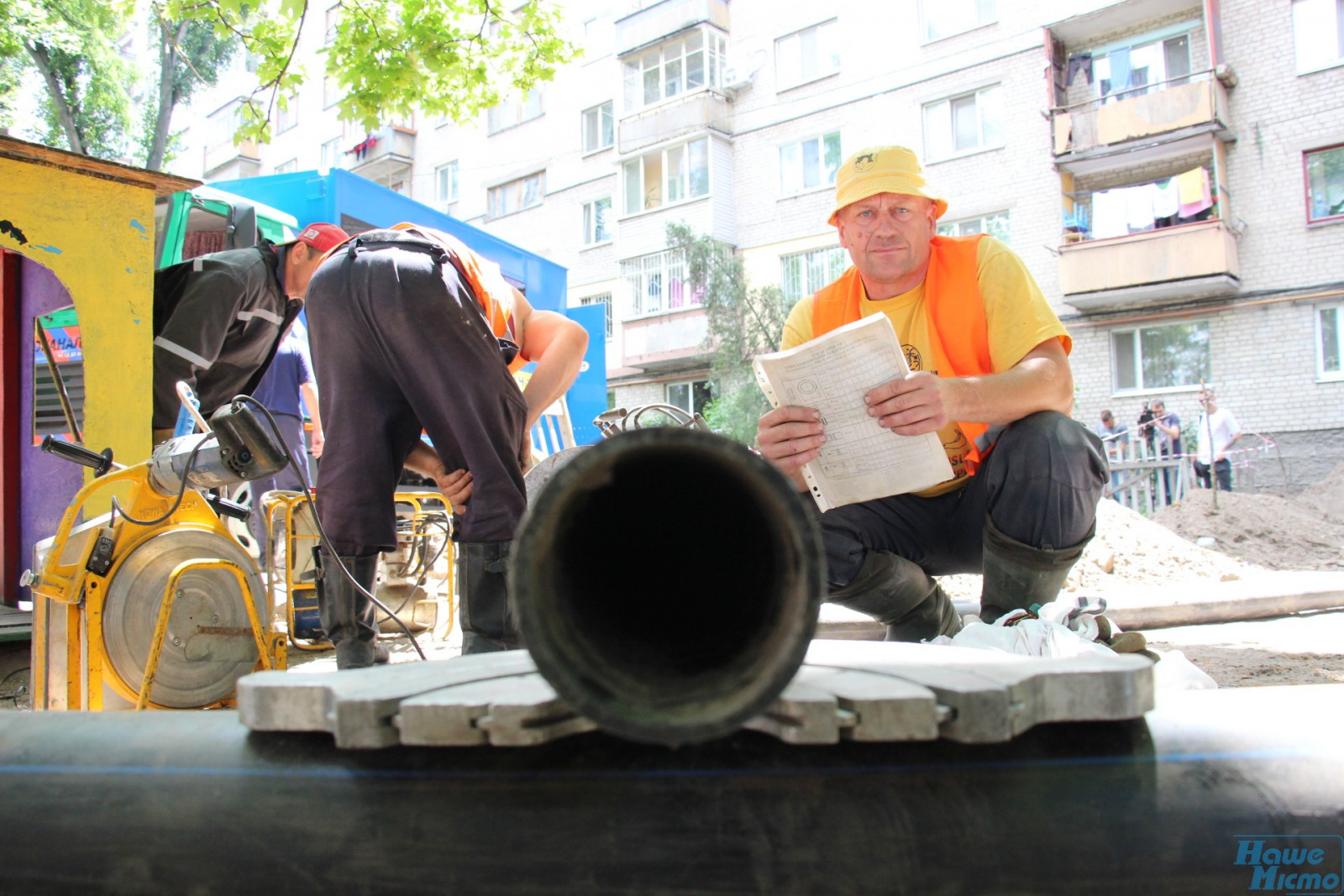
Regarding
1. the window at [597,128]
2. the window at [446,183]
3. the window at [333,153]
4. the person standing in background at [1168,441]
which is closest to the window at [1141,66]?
the person standing in background at [1168,441]

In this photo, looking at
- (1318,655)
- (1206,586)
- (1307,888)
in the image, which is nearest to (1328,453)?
(1206,586)

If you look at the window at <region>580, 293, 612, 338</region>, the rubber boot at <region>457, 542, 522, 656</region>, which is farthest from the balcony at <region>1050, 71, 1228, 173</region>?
the rubber boot at <region>457, 542, 522, 656</region>

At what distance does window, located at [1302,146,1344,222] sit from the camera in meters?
16.4

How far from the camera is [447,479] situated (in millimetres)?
2508

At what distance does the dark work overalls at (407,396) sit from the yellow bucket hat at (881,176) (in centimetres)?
114

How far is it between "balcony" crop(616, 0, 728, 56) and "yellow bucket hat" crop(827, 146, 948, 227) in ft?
77.3

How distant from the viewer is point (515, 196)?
28.7 meters

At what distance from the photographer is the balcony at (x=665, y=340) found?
2322 centimetres

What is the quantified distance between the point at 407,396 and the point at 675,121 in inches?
926

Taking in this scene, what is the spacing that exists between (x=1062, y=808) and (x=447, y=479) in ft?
6.16

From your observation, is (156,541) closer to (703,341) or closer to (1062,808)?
(1062,808)

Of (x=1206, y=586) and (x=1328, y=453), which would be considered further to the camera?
(x=1328, y=453)

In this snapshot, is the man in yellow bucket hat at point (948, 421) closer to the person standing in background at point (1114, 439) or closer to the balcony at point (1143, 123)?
the person standing in background at point (1114, 439)

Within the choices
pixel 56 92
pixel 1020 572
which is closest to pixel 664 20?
pixel 56 92
